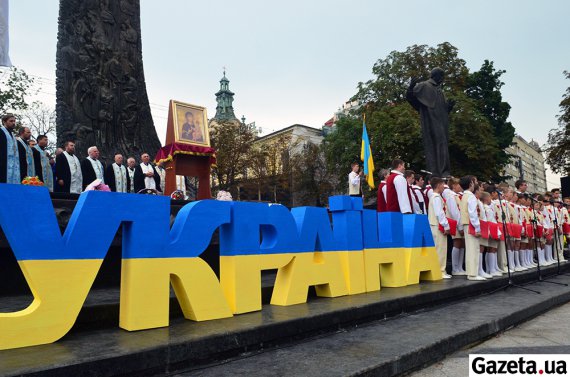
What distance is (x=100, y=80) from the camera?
1161 cm

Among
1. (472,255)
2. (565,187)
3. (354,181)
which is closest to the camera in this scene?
(472,255)

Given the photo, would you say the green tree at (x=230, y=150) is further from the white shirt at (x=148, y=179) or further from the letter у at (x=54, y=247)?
the letter у at (x=54, y=247)

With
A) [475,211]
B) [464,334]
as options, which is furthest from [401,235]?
[464,334]

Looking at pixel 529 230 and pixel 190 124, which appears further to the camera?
pixel 190 124

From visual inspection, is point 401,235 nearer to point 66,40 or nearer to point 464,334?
point 464,334

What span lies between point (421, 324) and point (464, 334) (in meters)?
0.53

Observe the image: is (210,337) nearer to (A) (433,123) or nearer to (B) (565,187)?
(A) (433,123)

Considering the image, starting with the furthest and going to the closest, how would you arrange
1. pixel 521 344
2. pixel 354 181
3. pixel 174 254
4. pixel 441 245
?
pixel 354 181 < pixel 441 245 < pixel 521 344 < pixel 174 254

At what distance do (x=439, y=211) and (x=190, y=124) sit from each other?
6771mm

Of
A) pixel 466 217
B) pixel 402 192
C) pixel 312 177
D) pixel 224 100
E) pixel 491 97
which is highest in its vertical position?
pixel 224 100

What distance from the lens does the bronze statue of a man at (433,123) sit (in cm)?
1150

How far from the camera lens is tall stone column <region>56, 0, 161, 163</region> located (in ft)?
37.0

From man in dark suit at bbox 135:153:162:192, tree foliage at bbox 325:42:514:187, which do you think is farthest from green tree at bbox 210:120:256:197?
man in dark suit at bbox 135:153:162:192

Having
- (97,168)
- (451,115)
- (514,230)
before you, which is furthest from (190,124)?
(451,115)
